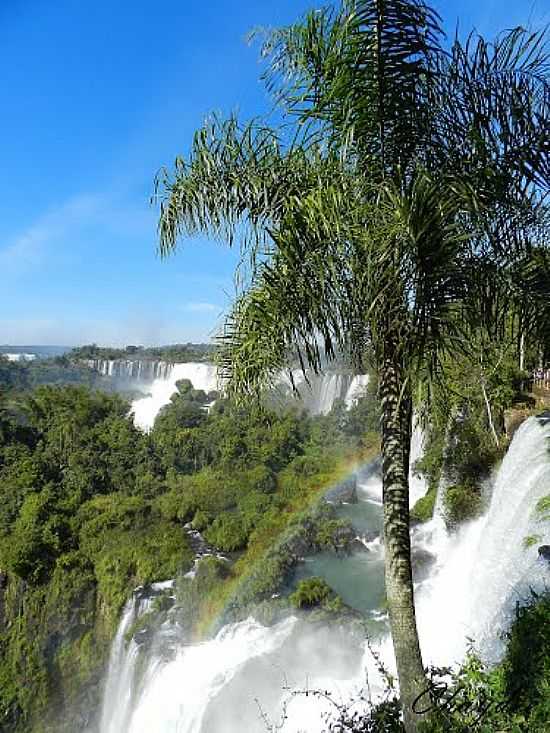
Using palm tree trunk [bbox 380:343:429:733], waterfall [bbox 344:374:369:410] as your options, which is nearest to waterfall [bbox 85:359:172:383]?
waterfall [bbox 344:374:369:410]

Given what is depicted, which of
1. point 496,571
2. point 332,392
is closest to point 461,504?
point 496,571

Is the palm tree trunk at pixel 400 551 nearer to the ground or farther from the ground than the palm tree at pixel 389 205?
nearer to the ground

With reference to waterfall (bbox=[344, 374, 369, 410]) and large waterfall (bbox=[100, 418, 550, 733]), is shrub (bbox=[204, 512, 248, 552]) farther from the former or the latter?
waterfall (bbox=[344, 374, 369, 410])

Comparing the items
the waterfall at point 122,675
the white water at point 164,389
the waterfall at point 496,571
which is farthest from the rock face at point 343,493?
the white water at point 164,389

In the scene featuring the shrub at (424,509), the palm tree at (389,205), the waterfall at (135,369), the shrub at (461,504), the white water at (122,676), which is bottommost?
the white water at (122,676)

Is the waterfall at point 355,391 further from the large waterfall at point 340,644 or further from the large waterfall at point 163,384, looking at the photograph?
the large waterfall at point 340,644

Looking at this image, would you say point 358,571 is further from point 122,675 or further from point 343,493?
point 122,675

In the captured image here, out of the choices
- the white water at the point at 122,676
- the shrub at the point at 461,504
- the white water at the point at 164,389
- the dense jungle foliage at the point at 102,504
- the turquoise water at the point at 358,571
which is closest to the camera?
the shrub at the point at 461,504

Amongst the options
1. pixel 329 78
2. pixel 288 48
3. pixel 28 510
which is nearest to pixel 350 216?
pixel 329 78
